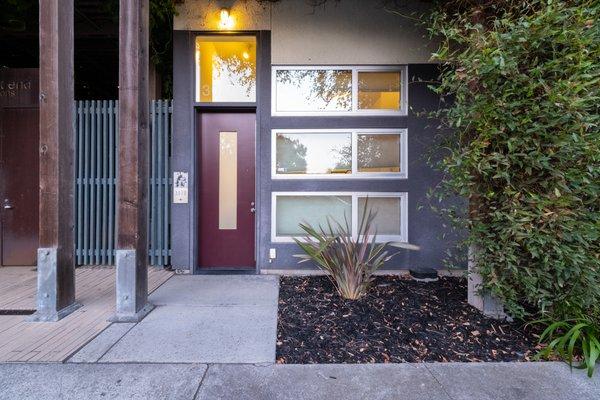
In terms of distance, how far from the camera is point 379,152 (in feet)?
16.9

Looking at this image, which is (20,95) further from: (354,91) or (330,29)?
(354,91)

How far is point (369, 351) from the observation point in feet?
9.36

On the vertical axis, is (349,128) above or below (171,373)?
above

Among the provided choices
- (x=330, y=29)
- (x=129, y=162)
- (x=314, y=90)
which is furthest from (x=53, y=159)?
(x=330, y=29)

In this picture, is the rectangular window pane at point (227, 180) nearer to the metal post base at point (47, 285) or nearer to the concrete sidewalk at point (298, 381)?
the metal post base at point (47, 285)

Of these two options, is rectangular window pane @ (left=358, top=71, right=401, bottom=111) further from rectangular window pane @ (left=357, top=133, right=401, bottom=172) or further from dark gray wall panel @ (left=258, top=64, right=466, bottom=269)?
rectangular window pane @ (left=357, top=133, right=401, bottom=172)

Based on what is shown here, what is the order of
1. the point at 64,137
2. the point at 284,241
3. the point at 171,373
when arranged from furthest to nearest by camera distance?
1. the point at 284,241
2. the point at 64,137
3. the point at 171,373

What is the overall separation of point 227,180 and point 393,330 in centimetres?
335

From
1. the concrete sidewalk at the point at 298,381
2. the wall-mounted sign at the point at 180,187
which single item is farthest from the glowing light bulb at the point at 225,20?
the concrete sidewalk at the point at 298,381

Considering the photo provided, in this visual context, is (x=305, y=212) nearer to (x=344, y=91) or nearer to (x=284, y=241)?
(x=284, y=241)

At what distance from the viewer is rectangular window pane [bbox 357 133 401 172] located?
5.14m

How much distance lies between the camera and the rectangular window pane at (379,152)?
5141 millimetres

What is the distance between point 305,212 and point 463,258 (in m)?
2.39

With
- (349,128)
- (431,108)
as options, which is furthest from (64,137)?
(431,108)
